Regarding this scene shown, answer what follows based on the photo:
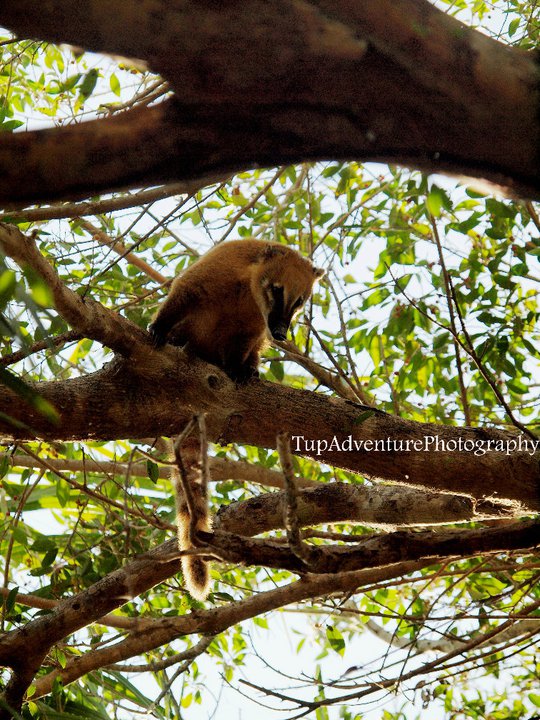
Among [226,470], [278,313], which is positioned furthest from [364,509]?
[226,470]

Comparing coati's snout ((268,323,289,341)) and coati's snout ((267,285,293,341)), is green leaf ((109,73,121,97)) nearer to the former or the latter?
coati's snout ((267,285,293,341))

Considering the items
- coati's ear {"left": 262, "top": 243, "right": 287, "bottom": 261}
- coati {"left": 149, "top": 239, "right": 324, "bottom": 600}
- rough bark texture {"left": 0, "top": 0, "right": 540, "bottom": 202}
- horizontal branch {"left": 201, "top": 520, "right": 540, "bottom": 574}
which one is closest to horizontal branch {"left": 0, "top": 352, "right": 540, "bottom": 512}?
horizontal branch {"left": 201, "top": 520, "right": 540, "bottom": 574}

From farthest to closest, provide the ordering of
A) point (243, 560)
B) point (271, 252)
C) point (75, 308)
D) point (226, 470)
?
point (226, 470) < point (271, 252) < point (75, 308) < point (243, 560)

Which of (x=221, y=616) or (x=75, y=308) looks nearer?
(x=75, y=308)

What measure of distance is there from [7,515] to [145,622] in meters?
1.71

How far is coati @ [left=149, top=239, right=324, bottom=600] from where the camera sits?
4.19m

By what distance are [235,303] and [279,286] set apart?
1.01 feet

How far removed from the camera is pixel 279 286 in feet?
14.8

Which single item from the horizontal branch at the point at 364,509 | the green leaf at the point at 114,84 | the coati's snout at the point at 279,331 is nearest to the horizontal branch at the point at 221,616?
the horizontal branch at the point at 364,509

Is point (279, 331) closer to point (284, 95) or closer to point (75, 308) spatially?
point (75, 308)

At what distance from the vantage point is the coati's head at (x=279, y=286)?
14.6 ft

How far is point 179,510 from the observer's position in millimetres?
3801

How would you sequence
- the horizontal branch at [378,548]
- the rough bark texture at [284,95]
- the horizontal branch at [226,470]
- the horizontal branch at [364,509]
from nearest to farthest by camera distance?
the rough bark texture at [284,95] < the horizontal branch at [378,548] < the horizontal branch at [364,509] < the horizontal branch at [226,470]

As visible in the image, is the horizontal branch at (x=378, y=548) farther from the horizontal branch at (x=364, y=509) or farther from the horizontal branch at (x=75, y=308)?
the horizontal branch at (x=75, y=308)
